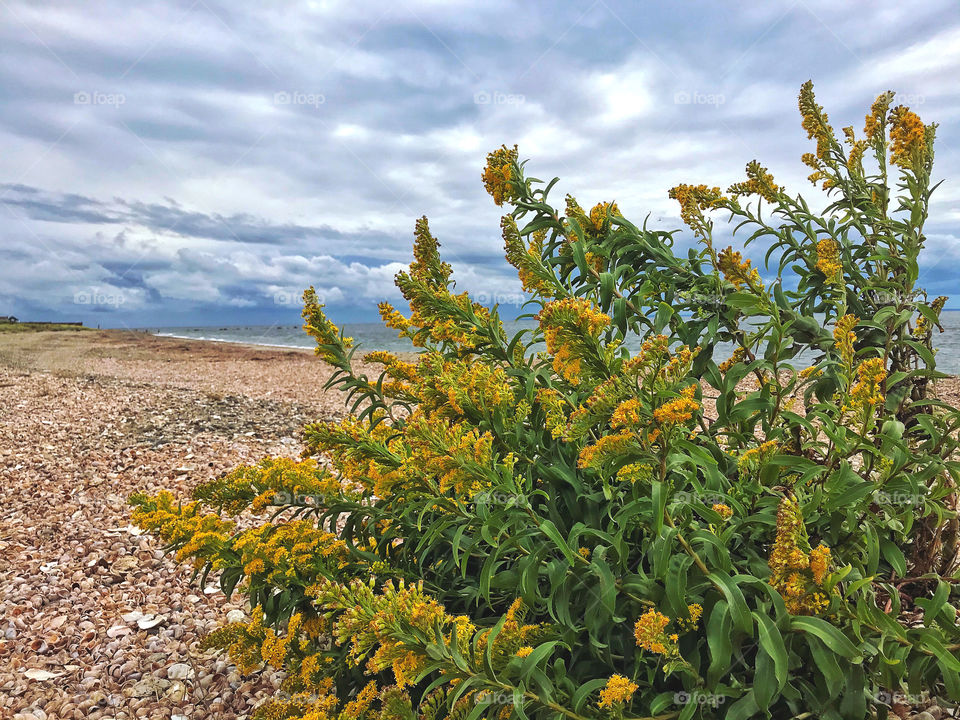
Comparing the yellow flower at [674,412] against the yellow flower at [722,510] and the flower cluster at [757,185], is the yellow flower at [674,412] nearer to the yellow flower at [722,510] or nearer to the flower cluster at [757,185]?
the yellow flower at [722,510]

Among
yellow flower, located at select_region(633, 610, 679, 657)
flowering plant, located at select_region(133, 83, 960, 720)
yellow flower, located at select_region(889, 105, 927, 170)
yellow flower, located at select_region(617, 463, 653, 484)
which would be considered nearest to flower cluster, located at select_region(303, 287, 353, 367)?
flowering plant, located at select_region(133, 83, 960, 720)

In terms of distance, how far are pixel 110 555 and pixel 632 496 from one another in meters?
4.26

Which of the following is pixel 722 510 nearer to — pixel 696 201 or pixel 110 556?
pixel 696 201

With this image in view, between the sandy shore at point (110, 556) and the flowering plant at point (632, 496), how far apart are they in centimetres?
134

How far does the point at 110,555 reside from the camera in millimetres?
4406

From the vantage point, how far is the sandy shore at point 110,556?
3.08 meters

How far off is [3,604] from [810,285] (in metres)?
4.92

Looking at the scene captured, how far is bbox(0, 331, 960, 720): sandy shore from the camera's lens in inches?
121

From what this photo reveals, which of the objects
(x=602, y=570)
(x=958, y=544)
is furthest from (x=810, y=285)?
(x=602, y=570)

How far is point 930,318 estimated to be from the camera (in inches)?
81.9

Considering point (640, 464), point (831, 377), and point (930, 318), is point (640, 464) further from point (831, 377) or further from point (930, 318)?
point (930, 318)

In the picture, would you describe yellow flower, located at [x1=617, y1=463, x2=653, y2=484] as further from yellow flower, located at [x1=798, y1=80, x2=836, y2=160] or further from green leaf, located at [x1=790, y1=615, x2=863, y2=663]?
yellow flower, located at [x1=798, y1=80, x2=836, y2=160]

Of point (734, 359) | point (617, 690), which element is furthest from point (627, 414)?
point (734, 359)

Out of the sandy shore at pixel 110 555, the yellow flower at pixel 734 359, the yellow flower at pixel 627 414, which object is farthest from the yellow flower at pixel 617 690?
the sandy shore at pixel 110 555
